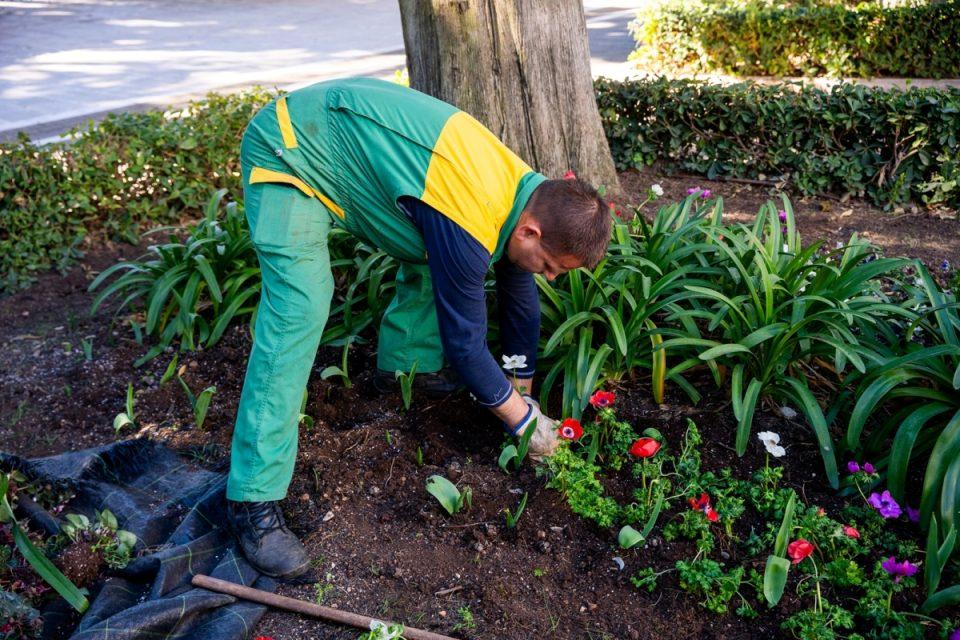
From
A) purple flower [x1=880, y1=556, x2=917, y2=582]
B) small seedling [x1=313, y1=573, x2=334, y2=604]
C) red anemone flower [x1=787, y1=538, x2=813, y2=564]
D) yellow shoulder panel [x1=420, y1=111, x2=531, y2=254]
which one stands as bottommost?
purple flower [x1=880, y1=556, x2=917, y2=582]

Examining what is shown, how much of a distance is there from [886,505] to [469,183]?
163 cm

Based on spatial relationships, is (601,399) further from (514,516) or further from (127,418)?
(127,418)

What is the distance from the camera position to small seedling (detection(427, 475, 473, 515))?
8.95ft

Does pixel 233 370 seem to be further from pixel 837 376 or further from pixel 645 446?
pixel 837 376

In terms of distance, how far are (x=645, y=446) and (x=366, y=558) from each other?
0.98 meters

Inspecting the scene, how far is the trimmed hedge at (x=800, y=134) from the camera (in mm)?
4953

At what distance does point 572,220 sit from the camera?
2408 mm

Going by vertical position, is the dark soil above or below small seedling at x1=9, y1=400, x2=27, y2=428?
below

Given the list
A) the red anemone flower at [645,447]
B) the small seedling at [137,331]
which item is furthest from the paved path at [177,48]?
the red anemone flower at [645,447]

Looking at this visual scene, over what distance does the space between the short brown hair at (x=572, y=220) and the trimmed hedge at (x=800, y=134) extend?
3248 millimetres

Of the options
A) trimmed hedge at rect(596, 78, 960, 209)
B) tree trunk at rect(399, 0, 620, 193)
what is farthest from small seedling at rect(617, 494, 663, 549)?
trimmed hedge at rect(596, 78, 960, 209)

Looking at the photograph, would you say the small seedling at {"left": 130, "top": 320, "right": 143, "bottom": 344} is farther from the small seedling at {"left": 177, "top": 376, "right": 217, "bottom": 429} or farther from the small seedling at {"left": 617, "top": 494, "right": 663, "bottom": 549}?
the small seedling at {"left": 617, "top": 494, "right": 663, "bottom": 549}

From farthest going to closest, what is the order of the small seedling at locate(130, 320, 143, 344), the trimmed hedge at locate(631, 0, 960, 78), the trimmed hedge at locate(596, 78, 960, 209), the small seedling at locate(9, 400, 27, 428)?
the trimmed hedge at locate(631, 0, 960, 78) < the trimmed hedge at locate(596, 78, 960, 209) < the small seedling at locate(130, 320, 143, 344) < the small seedling at locate(9, 400, 27, 428)

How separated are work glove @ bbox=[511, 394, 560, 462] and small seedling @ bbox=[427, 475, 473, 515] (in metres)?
0.27
